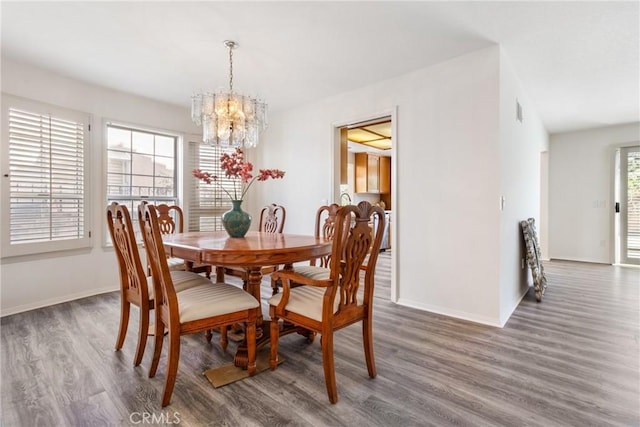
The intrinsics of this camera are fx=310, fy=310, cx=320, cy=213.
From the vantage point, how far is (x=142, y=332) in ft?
6.39

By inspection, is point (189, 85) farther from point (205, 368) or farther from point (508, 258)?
point (508, 258)

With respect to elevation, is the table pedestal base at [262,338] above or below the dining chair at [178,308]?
below

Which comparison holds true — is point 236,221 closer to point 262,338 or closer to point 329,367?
point 262,338

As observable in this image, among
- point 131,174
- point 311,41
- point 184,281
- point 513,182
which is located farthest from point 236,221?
point 513,182

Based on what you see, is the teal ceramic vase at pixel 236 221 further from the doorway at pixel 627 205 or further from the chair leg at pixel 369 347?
the doorway at pixel 627 205

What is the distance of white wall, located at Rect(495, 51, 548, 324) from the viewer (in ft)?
9.09

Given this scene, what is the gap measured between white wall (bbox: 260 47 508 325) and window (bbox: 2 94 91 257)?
3170mm

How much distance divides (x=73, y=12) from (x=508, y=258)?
4.13 metres

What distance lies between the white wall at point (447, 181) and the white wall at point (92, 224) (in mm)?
2813

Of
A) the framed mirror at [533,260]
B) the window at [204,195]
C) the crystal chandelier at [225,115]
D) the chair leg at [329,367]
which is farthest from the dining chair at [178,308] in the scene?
the framed mirror at [533,260]

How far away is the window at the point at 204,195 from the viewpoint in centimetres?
452

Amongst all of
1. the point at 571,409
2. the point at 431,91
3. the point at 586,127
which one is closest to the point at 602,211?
the point at 586,127

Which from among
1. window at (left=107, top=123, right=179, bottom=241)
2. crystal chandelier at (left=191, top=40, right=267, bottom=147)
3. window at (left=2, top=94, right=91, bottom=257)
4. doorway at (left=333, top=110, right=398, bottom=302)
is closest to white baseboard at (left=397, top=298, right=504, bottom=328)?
doorway at (left=333, top=110, right=398, bottom=302)

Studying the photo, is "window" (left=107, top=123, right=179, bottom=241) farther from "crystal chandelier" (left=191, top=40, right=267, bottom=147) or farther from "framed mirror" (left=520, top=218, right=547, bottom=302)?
"framed mirror" (left=520, top=218, right=547, bottom=302)
